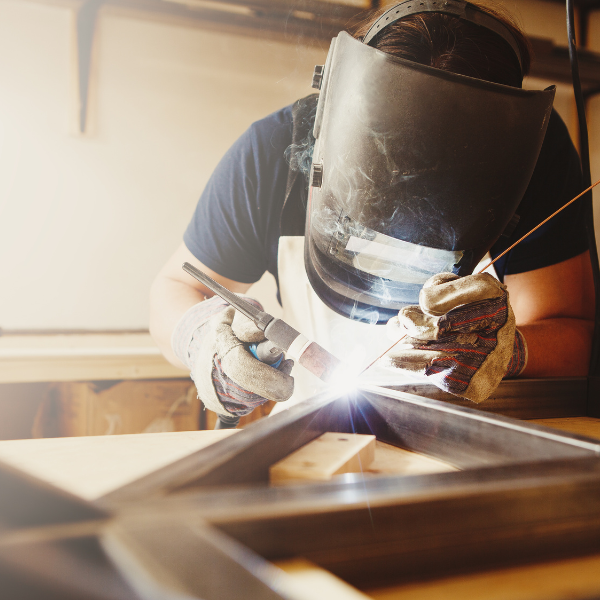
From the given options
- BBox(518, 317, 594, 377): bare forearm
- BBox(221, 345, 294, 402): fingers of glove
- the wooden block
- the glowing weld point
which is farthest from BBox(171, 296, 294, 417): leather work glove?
the wooden block

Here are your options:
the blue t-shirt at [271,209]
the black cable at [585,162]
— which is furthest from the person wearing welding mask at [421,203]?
the blue t-shirt at [271,209]

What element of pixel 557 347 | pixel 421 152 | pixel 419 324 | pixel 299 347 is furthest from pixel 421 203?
pixel 557 347

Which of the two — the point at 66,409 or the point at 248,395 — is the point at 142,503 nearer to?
the point at 248,395

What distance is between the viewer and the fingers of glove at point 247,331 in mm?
895

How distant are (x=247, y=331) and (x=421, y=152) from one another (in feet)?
1.59

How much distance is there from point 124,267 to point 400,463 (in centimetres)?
209

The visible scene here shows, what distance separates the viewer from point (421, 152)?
717mm

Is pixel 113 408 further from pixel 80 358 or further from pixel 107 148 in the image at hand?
pixel 107 148

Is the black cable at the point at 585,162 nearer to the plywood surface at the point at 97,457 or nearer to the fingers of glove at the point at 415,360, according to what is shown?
the fingers of glove at the point at 415,360

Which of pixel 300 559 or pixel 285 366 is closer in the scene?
pixel 300 559

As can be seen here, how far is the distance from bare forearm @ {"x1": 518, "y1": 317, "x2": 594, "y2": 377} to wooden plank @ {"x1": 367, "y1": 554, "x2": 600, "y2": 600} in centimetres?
90

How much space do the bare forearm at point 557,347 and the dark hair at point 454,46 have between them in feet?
2.29

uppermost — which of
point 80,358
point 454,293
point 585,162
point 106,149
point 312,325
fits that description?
point 106,149

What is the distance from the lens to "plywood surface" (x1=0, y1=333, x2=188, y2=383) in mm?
1920
